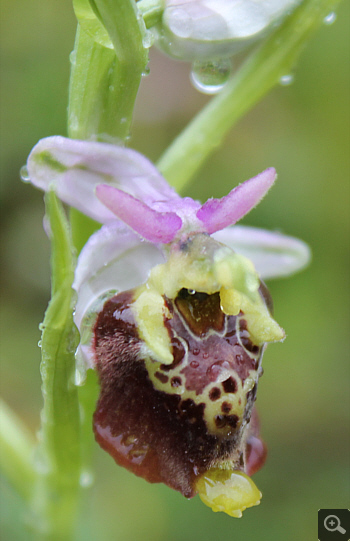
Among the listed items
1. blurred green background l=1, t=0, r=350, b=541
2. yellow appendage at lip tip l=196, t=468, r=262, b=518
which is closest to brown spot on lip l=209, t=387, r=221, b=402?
yellow appendage at lip tip l=196, t=468, r=262, b=518

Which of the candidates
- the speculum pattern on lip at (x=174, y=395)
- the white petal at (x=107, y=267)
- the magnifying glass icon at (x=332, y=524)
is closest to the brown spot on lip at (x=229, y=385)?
the speculum pattern on lip at (x=174, y=395)

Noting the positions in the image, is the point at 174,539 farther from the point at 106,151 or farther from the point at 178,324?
the point at 106,151

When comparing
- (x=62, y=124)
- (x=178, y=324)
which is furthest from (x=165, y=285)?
(x=62, y=124)

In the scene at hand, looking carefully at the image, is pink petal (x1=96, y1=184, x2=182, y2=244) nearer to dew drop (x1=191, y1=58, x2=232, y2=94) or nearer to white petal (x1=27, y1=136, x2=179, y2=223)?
white petal (x1=27, y1=136, x2=179, y2=223)

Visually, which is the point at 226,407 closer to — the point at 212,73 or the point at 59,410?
the point at 59,410

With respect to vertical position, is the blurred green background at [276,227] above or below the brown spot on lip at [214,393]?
above

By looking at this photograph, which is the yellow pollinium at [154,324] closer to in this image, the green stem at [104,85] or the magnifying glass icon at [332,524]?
the green stem at [104,85]

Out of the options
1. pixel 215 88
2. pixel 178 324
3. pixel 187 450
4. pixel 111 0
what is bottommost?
pixel 187 450

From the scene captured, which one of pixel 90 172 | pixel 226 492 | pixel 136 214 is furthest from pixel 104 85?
pixel 226 492
